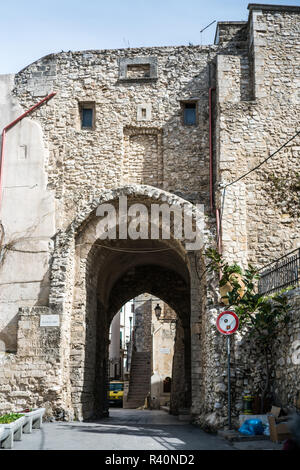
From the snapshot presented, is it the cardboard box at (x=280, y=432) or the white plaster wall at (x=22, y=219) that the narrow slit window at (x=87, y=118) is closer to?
the white plaster wall at (x=22, y=219)

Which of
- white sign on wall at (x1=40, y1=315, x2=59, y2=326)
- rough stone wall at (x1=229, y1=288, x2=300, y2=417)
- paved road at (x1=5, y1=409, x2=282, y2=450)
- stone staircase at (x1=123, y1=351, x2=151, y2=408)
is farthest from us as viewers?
stone staircase at (x1=123, y1=351, x2=151, y2=408)

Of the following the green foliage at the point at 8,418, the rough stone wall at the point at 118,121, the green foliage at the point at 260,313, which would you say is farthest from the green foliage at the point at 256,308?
the green foliage at the point at 8,418

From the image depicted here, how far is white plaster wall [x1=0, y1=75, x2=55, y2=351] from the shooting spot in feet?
39.5

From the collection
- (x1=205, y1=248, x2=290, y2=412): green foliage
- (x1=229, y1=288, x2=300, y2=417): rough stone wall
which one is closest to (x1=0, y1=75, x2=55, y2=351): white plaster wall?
(x1=205, y1=248, x2=290, y2=412): green foliage

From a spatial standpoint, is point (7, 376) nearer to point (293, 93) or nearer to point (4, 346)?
point (4, 346)

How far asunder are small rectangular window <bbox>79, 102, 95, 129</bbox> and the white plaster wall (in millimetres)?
1062

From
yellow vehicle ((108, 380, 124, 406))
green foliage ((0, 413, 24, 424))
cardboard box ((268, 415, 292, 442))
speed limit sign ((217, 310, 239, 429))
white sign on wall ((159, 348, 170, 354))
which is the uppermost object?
speed limit sign ((217, 310, 239, 429))

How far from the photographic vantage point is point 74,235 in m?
12.1

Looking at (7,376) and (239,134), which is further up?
(239,134)

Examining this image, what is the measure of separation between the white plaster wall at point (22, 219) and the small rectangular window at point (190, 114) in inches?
137

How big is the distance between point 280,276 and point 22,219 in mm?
5957

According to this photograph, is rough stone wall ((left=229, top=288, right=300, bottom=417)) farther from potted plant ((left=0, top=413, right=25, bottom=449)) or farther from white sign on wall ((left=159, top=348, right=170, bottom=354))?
white sign on wall ((left=159, top=348, right=170, bottom=354))
